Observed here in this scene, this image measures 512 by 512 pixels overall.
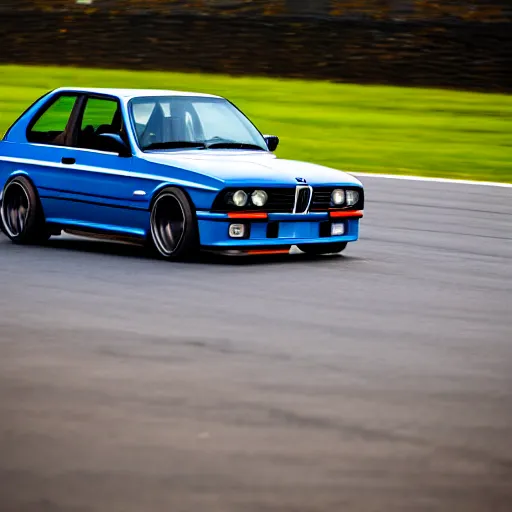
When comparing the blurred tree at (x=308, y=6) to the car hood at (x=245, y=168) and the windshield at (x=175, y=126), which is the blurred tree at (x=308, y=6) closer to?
the windshield at (x=175, y=126)

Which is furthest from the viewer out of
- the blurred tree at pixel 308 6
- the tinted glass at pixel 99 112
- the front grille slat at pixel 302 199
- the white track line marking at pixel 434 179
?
the blurred tree at pixel 308 6

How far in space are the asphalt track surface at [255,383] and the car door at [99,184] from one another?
30 centimetres

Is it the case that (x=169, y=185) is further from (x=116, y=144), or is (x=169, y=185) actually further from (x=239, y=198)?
(x=116, y=144)

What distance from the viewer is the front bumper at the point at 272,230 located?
41.8 ft

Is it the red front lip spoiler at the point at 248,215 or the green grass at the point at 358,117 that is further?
the green grass at the point at 358,117

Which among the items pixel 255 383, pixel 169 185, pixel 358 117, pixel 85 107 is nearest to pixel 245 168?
pixel 169 185

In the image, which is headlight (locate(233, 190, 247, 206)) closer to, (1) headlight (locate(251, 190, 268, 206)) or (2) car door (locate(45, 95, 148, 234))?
(1) headlight (locate(251, 190, 268, 206))

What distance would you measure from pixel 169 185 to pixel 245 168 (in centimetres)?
58

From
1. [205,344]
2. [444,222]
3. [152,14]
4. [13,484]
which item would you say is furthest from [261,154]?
[152,14]

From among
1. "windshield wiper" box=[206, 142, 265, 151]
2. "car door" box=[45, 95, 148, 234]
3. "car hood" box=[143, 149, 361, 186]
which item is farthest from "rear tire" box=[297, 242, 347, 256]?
"car door" box=[45, 95, 148, 234]

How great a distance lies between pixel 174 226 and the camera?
1303 centimetres

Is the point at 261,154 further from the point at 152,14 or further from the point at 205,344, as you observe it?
the point at 152,14

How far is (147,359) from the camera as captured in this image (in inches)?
→ 345

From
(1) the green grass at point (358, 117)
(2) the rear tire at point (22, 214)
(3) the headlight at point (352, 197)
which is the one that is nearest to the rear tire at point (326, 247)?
(3) the headlight at point (352, 197)
